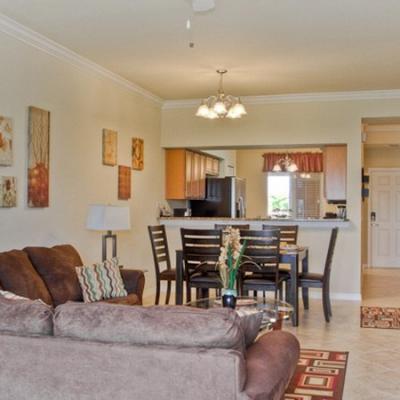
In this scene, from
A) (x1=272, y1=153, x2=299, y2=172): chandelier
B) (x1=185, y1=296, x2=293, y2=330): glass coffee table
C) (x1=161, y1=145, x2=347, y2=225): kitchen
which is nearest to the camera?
(x1=185, y1=296, x2=293, y2=330): glass coffee table

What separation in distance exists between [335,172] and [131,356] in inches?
220

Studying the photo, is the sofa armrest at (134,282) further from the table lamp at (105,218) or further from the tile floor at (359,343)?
the tile floor at (359,343)

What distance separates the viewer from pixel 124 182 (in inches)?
254

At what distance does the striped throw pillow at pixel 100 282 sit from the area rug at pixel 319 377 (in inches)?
63.6

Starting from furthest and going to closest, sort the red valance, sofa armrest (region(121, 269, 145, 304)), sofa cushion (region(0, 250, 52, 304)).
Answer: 1. the red valance
2. sofa armrest (region(121, 269, 145, 304))
3. sofa cushion (region(0, 250, 52, 304))

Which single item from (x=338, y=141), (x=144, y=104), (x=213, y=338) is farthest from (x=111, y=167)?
(x=213, y=338)

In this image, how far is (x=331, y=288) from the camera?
280 inches

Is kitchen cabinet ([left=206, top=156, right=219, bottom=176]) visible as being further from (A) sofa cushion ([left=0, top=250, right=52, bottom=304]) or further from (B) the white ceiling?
(A) sofa cushion ([left=0, top=250, right=52, bottom=304])

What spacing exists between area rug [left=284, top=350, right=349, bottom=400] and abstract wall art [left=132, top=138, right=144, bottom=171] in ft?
10.8

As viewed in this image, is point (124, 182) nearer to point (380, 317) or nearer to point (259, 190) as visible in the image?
point (380, 317)

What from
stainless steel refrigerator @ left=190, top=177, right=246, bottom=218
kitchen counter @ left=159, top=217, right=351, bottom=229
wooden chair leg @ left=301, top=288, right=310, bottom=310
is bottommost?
wooden chair leg @ left=301, top=288, right=310, bottom=310

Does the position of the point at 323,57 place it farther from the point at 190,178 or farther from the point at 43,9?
the point at 190,178

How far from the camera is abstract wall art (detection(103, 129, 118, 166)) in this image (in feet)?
19.5

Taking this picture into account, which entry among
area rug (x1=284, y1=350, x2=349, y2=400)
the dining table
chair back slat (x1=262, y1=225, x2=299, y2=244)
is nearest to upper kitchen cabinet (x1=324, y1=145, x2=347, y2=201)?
chair back slat (x1=262, y1=225, x2=299, y2=244)
